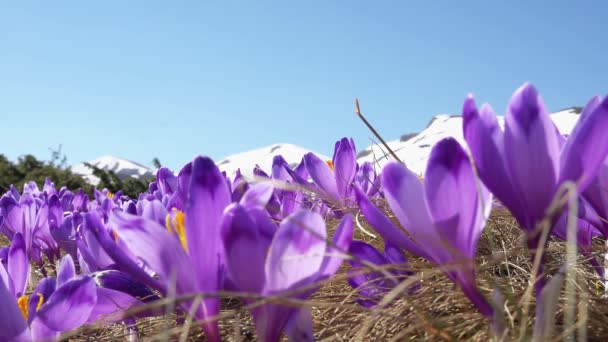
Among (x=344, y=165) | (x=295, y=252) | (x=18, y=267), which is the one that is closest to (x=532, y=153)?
(x=295, y=252)

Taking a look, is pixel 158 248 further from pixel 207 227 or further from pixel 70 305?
pixel 70 305

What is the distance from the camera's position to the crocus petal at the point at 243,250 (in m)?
0.59

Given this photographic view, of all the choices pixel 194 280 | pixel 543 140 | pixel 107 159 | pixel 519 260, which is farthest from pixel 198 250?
pixel 107 159

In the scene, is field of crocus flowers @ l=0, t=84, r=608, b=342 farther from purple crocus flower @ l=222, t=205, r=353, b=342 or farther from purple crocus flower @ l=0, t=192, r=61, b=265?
purple crocus flower @ l=0, t=192, r=61, b=265

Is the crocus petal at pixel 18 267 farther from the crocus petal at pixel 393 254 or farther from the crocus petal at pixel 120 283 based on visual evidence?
the crocus petal at pixel 393 254

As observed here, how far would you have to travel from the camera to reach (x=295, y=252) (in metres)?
0.60

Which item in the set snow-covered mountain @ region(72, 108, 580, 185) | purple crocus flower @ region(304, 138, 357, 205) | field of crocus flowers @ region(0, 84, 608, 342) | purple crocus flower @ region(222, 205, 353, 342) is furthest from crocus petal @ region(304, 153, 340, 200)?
snow-covered mountain @ region(72, 108, 580, 185)

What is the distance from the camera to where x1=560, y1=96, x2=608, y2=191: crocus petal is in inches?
23.0

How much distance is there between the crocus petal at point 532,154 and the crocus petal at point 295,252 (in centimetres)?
→ 18

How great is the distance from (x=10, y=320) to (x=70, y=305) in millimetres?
79

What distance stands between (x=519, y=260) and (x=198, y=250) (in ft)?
2.63

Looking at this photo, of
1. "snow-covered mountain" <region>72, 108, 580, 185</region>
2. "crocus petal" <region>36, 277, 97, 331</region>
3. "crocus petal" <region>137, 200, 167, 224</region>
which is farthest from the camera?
"snow-covered mountain" <region>72, 108, 580, 185</region>

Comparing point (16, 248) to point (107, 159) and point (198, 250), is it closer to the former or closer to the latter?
point (198, 250)

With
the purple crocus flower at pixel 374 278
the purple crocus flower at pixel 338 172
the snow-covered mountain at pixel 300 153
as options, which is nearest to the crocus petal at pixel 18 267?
the purple crocus flower at pixel 374 278
